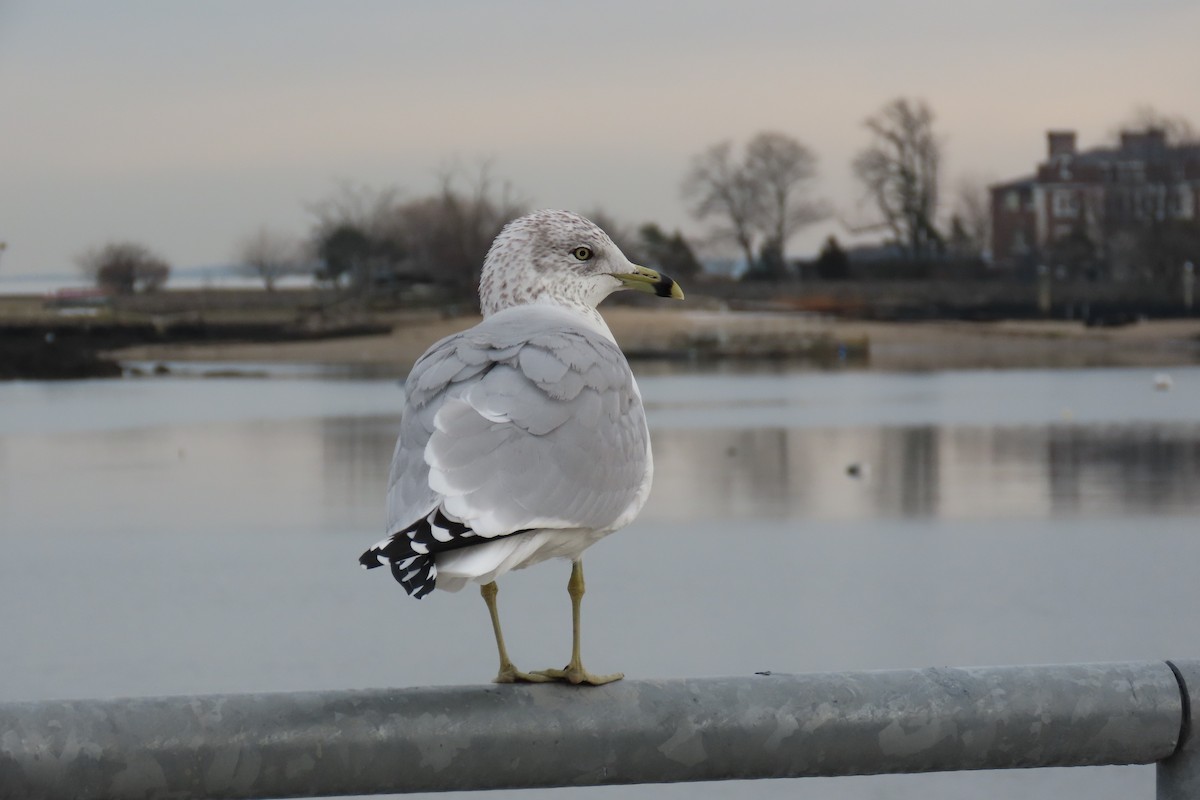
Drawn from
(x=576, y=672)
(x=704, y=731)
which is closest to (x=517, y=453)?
→ (x=576, y=672)

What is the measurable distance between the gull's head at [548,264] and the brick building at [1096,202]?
83.4 meters

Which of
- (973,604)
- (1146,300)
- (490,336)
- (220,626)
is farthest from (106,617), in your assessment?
(1146,300)

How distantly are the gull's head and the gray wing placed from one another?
326mm

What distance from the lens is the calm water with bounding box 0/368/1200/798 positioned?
13.4 meters

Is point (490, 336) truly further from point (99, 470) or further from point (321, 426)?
point (321, 426)

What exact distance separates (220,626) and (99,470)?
15711 millimetres

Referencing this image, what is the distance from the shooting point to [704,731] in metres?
2.00

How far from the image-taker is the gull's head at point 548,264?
3.38 meters

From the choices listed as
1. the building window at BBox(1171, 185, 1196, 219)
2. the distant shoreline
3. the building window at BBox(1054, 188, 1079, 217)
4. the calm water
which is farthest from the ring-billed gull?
the building window at BBox(1054, 188, 1079, 217)

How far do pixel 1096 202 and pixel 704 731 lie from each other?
97045 mm

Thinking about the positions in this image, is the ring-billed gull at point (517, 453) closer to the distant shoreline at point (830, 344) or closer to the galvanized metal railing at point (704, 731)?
the galvanized metal railing at point (704, 731)

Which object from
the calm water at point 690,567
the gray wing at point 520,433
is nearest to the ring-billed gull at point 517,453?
the gray wing at point 520,433

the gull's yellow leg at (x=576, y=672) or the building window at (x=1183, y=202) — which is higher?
the building window at (x=1183, y=202)

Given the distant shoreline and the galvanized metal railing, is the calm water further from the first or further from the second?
the distant shoreline
